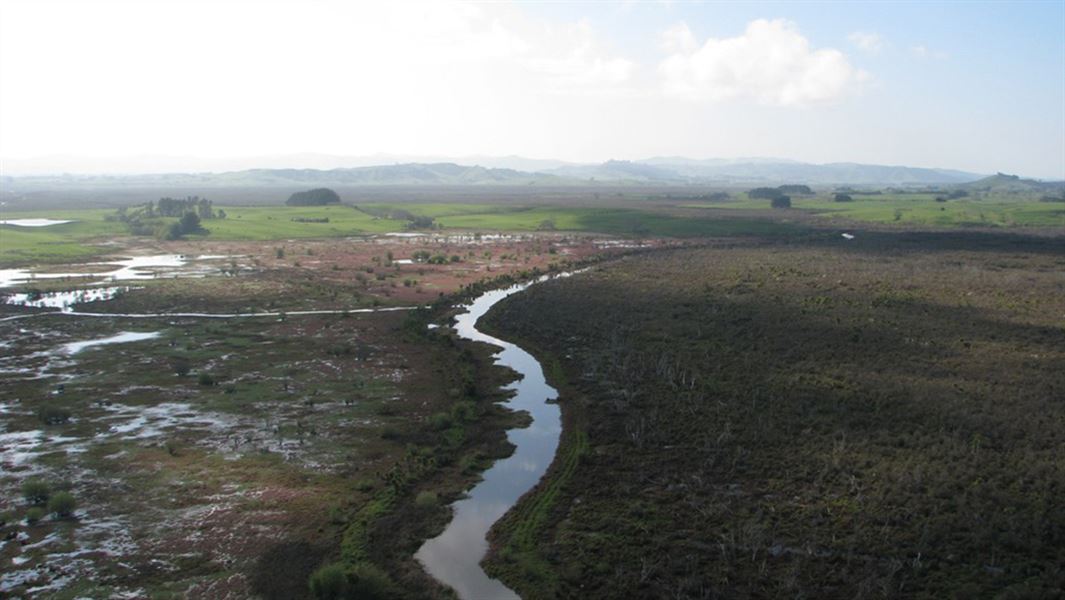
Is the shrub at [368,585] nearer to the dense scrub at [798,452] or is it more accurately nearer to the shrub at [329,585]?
the shrub at [329,585]

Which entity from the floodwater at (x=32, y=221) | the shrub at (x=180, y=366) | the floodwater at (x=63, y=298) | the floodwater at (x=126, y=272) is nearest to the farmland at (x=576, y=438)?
the shrub at (x=180, y=366)

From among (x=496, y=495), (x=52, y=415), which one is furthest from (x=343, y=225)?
(x=496, y=495)

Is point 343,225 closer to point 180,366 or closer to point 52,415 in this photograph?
point 180,366

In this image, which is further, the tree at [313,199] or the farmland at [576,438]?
the tree at [313,199]

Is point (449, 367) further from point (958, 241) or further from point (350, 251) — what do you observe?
point (958, 241)

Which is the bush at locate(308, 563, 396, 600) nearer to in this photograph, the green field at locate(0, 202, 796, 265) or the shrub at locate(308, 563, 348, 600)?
the shrub at locate(308, 563, 348, 600)
